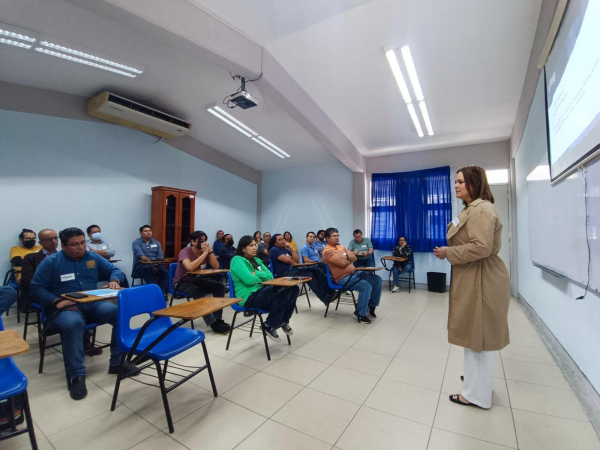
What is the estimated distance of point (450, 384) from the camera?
2258 mm

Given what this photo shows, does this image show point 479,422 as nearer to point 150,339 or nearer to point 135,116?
point 150,339

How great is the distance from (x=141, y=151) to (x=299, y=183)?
4038 millimetres

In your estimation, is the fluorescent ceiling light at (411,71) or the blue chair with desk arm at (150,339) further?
the fluorescent ceiling light at (411,71)

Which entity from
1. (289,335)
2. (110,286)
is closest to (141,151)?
(110,286)

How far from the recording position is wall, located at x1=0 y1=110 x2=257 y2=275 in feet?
14.8

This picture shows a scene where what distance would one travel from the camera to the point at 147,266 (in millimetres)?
5301

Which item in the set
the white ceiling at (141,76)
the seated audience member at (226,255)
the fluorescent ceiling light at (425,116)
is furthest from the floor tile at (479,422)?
the seated audience member at (226,255)

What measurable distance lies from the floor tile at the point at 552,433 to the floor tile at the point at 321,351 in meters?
1.42

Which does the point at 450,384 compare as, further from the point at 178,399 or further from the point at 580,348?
the point at 178,399

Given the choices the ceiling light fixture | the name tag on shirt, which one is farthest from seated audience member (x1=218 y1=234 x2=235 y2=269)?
the name tag on shirt

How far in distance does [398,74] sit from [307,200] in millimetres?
4659

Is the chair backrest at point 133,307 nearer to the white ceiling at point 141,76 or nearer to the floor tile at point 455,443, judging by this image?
the floor tile at point 455,443

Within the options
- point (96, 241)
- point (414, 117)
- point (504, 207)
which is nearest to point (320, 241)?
point (414, 117)

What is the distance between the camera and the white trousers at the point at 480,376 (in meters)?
1.88
